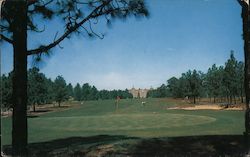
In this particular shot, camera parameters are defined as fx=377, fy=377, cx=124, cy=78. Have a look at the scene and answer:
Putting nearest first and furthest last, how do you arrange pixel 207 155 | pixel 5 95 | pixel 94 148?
pixel 207 155 → pixel 94 148 → pixel 5 95

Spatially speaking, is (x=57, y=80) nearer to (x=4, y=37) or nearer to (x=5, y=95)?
(x=5, y=95)

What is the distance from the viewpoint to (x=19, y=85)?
902cm

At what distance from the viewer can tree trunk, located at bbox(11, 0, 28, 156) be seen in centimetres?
887

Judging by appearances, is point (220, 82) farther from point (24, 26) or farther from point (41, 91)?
point (24, 26)

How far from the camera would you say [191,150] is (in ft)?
33.3

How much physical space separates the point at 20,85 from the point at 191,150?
478 cm

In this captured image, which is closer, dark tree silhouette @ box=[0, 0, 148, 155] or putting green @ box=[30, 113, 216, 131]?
dark tree silhouette @ box=[0, 0, 148, 155]

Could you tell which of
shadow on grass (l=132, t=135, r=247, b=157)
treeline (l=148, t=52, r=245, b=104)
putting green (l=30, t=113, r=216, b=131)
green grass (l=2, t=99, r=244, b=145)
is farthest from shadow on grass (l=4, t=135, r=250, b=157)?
treeline (l=148, t=52, r=245, b=104)

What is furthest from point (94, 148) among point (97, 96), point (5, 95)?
point (97, 96)

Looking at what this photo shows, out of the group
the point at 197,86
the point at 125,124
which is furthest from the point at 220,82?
the point at 125,124

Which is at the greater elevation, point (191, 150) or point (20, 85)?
point (20, 85)

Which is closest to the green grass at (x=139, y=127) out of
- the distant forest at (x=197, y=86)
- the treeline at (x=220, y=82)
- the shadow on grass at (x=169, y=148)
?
the distant forest at (x=197, y=86)

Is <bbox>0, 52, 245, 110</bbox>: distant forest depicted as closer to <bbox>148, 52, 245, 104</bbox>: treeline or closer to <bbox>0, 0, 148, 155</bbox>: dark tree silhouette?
<bbox>148, 52, 245, 104</bbox>: treeline

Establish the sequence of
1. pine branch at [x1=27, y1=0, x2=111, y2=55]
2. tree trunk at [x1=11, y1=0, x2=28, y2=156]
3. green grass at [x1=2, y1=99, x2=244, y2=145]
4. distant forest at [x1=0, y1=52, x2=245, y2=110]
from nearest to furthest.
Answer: tree trunk at [x1=11, y1=0, x2=28, y2=156] < pine branch at [x1=27, y1=0, x2=111, y2=55] < green grass at [x1=2, y1=99, x2=244, y2=145] < distant forest at [x1=0, y1=52, x2=245, y2=110]
